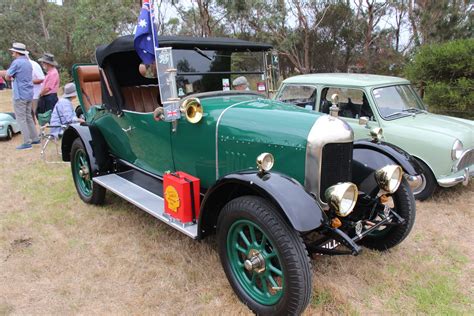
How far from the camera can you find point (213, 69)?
3486 millimetres

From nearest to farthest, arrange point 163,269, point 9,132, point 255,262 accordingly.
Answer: point 255,262, point 163,269, point 9,132

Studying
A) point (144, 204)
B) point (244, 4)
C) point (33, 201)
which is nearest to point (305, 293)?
point (144, 204)

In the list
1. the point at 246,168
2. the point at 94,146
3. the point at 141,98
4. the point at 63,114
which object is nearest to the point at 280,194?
the point at 246,168

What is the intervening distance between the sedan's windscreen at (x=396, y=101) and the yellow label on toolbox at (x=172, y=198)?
10.3 ft

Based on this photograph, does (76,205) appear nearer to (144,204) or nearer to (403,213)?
(144,204)

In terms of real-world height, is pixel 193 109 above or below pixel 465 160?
above

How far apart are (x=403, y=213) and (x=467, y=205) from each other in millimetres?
1843

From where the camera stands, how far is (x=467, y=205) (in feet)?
14.3

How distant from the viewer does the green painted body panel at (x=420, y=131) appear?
434cm

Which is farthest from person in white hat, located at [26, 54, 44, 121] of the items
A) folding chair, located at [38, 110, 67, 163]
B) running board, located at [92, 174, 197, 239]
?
running board, located at [92, 174, 197, 239]

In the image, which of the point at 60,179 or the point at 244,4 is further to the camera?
the point at 244,4

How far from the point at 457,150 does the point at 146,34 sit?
3608mm

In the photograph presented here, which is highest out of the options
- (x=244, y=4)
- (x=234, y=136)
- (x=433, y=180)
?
(x=244, y=4)

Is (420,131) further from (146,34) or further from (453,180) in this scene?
(146,34)
